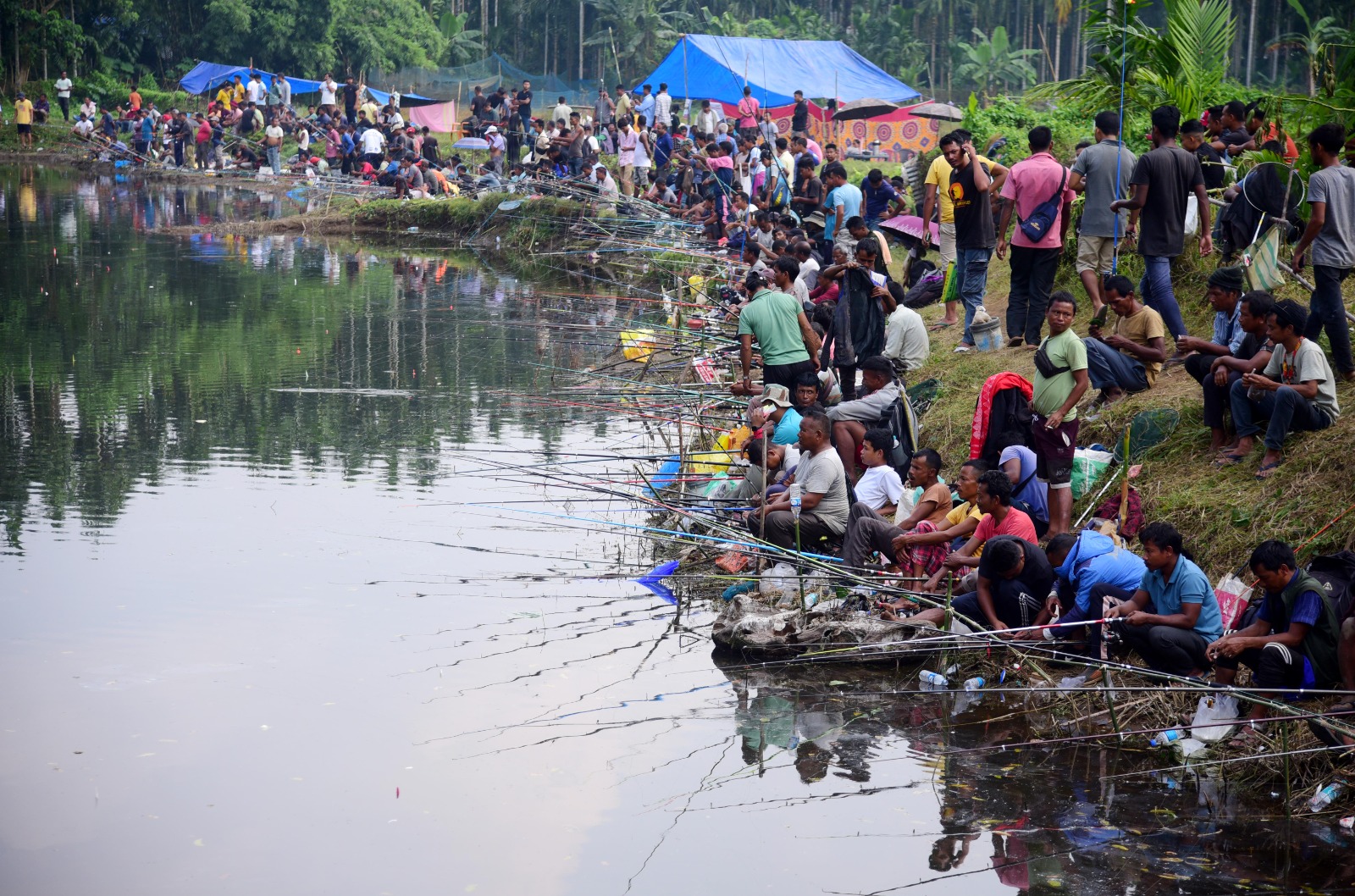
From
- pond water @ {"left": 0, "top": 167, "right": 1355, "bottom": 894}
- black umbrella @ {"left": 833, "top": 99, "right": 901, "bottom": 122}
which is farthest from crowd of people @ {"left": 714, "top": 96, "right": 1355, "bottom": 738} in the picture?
black umbrella @ {"left": 833, "top": 99, "right": 901, "bottom": 122}

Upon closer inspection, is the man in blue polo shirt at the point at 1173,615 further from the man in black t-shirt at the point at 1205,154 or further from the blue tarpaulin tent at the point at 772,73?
the blue tarpaulin tent at the point at 772,73

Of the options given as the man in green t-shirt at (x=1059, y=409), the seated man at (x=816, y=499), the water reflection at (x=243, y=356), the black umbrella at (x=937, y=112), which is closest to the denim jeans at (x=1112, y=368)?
the man in green t-shirt at (x=1059, y=409)

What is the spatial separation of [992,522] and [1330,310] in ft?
7.45

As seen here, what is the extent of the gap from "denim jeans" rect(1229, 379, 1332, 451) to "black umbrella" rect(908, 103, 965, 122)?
21352 mm

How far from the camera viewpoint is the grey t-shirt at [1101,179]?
31.2 ft

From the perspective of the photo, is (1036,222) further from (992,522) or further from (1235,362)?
(992,522)

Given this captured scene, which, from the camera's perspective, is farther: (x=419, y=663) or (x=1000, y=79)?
(x=1000, y=79)

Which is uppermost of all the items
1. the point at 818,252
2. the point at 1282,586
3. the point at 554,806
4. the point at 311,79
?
the point at 311,79

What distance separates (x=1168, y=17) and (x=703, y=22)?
1427 inches

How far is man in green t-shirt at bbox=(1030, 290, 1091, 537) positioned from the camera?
7.75 meters

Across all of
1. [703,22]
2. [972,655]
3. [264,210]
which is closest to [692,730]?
[972,655]

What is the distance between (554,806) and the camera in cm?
580

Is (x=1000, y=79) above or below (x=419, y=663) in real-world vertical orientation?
above

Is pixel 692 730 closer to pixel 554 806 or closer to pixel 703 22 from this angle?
pixel 554 806
